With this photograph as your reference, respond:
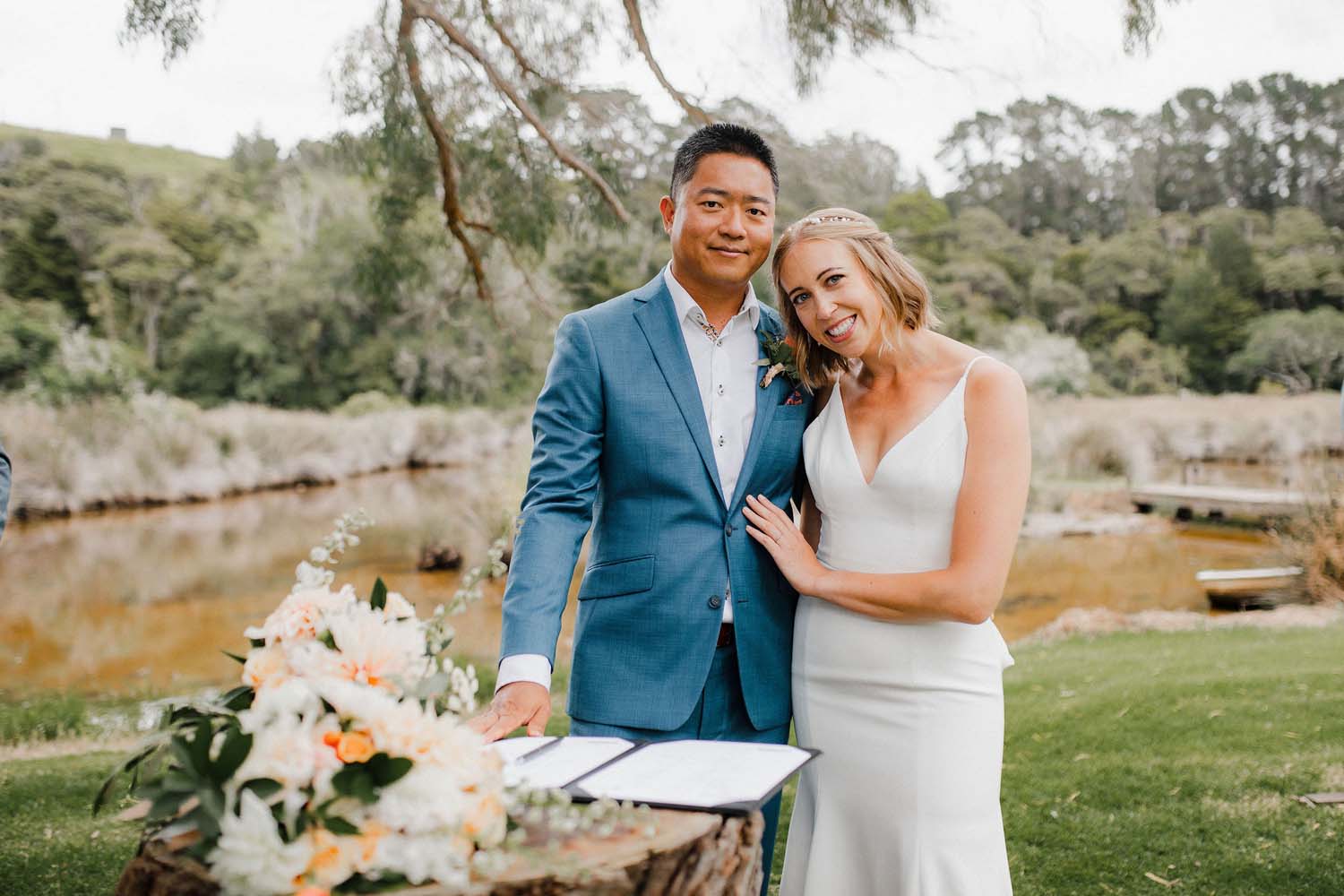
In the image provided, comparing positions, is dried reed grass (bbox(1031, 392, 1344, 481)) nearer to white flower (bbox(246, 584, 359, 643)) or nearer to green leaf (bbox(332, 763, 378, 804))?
white flower (bbox(246, 584, 359, 643))

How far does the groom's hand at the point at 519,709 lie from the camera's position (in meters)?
1.66

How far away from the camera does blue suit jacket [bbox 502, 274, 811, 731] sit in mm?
2180

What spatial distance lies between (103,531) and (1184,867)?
15949 mm

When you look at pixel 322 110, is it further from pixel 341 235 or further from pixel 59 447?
pixel 341 235

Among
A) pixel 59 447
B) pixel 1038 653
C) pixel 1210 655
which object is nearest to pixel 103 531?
pixel 59 447

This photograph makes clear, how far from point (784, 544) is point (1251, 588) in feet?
35.6

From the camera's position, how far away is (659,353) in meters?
2.27

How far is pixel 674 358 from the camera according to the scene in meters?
2.28

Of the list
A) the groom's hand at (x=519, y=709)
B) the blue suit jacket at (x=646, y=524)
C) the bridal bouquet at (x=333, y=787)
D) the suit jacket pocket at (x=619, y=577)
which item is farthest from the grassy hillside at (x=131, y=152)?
the bridal bouquet at (x=333, y=787)

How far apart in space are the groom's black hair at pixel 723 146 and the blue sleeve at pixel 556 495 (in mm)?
428

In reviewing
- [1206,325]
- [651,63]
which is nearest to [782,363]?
[651,63]

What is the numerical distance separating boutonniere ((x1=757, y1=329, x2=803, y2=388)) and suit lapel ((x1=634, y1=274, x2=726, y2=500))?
0.18 feet

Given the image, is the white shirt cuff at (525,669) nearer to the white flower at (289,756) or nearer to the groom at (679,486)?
the groom at (679,486)

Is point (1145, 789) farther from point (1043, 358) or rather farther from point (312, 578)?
point (1043, 358)
